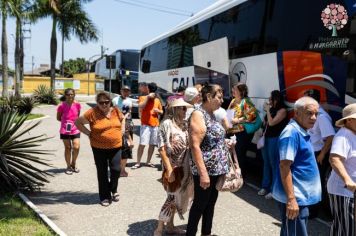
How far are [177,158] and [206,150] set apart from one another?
542 mm

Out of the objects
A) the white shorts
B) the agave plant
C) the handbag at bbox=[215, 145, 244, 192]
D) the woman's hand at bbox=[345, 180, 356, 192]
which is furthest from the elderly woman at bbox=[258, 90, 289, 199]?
the agave plant

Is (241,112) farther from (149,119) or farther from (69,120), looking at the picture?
(69,120)

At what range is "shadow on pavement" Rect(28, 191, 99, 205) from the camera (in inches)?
249

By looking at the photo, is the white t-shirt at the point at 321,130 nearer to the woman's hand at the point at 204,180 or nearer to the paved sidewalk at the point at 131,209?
the paved sidewalk at the point at 131,209

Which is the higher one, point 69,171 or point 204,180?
point 204,180

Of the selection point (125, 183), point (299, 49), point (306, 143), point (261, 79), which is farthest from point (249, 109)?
point (306, 143)

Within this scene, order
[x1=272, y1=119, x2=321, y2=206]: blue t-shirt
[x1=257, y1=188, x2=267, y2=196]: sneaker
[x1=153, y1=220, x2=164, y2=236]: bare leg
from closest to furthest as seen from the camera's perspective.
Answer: [x1=272, y1=119, x2=321, y2=206]: blue t-shirt, [x1=153, y1=220, x2=164, y2=236]: bare leg, [x1=257, y1=188, x2=267, y2=196]: sneaker

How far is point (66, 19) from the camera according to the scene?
31844 millimetres

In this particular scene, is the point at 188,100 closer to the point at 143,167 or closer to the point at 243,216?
the point at 243,216

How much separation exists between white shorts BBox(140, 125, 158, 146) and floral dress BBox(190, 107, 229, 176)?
4.66 m

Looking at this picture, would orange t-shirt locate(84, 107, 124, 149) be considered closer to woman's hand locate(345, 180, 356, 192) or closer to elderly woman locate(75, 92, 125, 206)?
elderly woman locate(75, 92, 125, 206)

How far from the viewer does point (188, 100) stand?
204 inches

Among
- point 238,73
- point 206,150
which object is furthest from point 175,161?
point 238,73

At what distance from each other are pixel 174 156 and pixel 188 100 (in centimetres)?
84
